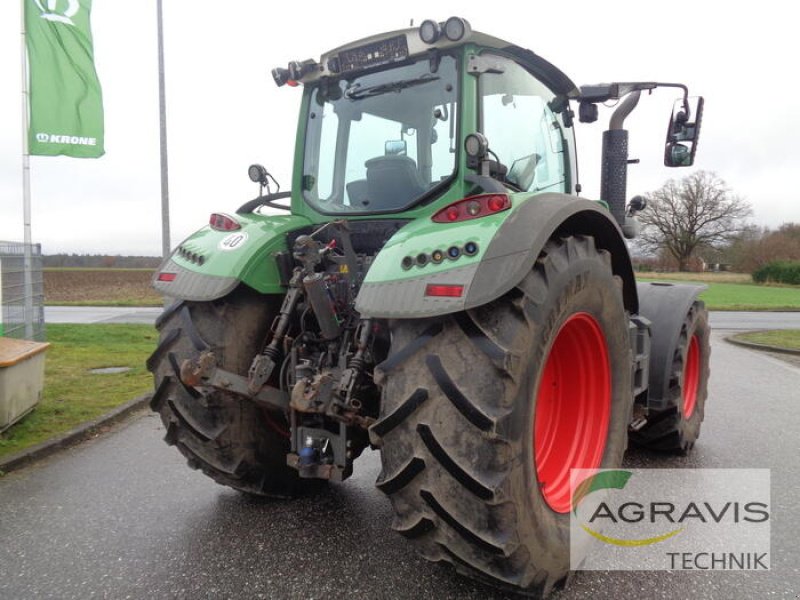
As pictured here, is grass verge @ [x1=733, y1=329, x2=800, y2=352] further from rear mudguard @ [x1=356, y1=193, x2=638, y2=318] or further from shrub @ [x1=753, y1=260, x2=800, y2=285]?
shrub @ [x1=753, y1=260, x2=800, y2=285]

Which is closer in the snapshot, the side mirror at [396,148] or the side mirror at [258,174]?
the side mirror at [396,148]

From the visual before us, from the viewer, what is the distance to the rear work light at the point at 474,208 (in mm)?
2285

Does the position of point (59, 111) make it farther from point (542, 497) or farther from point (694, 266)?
point (694, 266)

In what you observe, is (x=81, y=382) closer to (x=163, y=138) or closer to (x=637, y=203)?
(x=163, y=138)

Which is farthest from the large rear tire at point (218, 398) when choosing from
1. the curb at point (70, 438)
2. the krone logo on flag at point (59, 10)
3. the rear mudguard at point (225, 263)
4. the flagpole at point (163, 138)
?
the krone logo on flag at point (59, 10)

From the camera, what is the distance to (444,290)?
80.6 inches

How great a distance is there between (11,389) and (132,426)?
962 mm

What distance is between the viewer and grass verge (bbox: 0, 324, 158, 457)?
460cm

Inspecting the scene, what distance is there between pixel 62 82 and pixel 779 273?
48.0 meters

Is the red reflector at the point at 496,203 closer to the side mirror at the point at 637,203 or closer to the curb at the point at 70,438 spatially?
the side mirror at the point at 637,203

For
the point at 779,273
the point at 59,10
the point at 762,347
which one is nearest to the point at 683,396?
the point at 762,347

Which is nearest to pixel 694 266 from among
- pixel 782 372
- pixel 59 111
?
pixel 782 372

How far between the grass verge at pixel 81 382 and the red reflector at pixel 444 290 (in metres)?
3.58

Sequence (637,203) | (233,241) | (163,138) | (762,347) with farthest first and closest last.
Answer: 1. (762,347)
2. (163,138)
3. (637,203)
4. (233,241)
